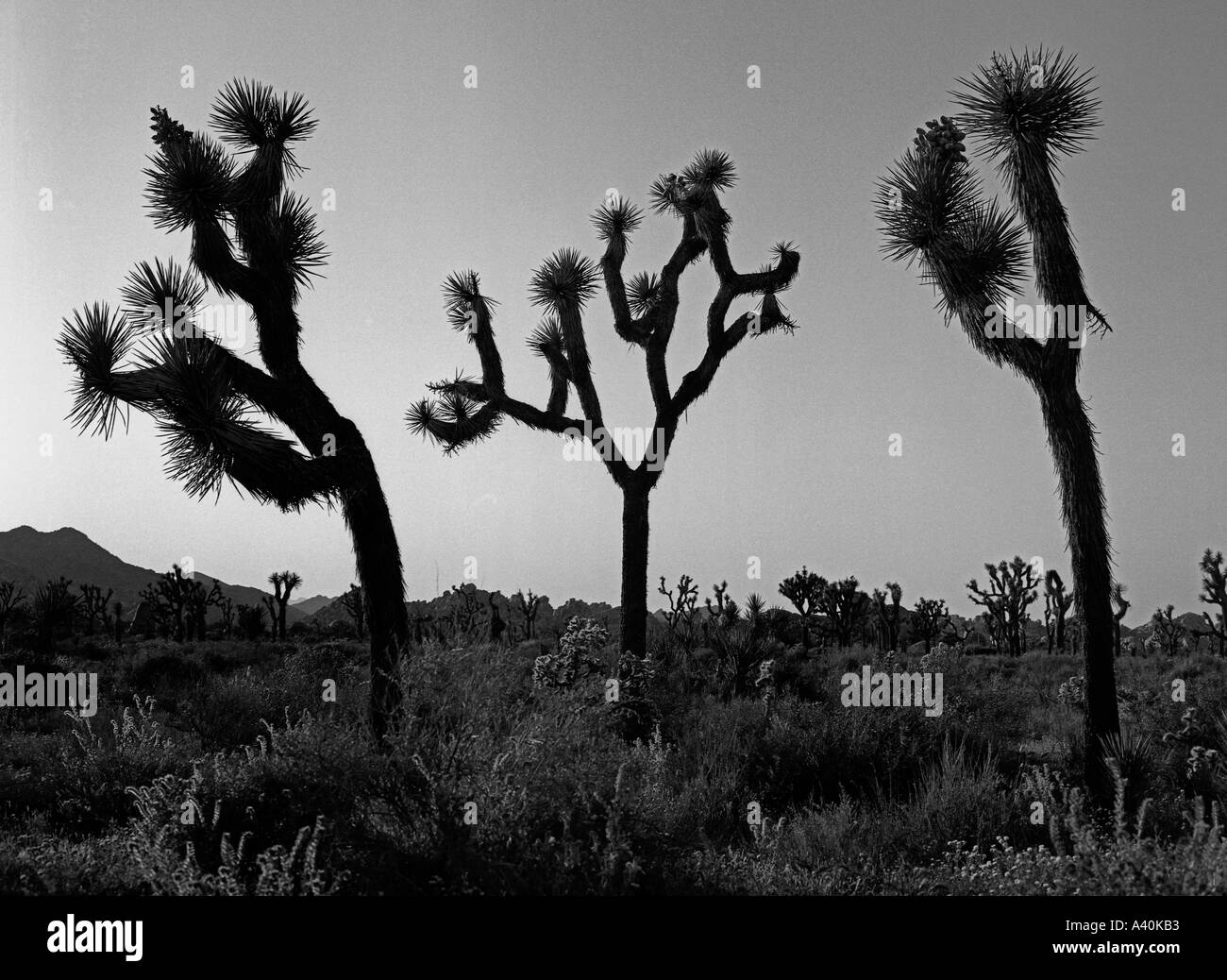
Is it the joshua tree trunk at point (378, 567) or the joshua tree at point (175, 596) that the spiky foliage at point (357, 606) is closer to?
the joshua tree at point (175, 596)

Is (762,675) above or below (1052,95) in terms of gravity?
below

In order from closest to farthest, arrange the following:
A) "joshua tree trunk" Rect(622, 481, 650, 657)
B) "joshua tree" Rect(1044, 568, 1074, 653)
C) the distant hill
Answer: "joshua tree trunk" Rect(622, 481, 650, 657), "joshua tree" Rect(1044, 568, 1074, 653), the distant hill

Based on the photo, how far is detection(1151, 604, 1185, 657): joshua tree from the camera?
31375 mm

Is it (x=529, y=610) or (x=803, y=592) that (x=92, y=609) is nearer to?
(x=529, y=610)

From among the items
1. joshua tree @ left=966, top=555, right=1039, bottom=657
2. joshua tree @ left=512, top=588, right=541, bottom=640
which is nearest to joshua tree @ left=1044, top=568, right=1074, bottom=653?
joshua tree @ left=966, top=555, right=1039, bottom=657

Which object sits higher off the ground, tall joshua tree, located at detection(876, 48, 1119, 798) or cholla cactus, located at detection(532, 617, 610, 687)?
tall joshua tree, located at detection(876, 48, 1119, 798)

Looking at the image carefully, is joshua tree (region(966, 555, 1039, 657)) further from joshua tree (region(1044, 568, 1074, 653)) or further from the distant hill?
the distant hill

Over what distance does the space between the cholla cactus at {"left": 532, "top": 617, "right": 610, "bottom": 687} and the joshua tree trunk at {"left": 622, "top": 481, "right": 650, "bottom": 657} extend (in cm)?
51

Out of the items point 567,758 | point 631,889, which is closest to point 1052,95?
point 567,758

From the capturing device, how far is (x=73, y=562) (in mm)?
80625

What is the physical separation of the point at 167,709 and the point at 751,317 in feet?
38.6
